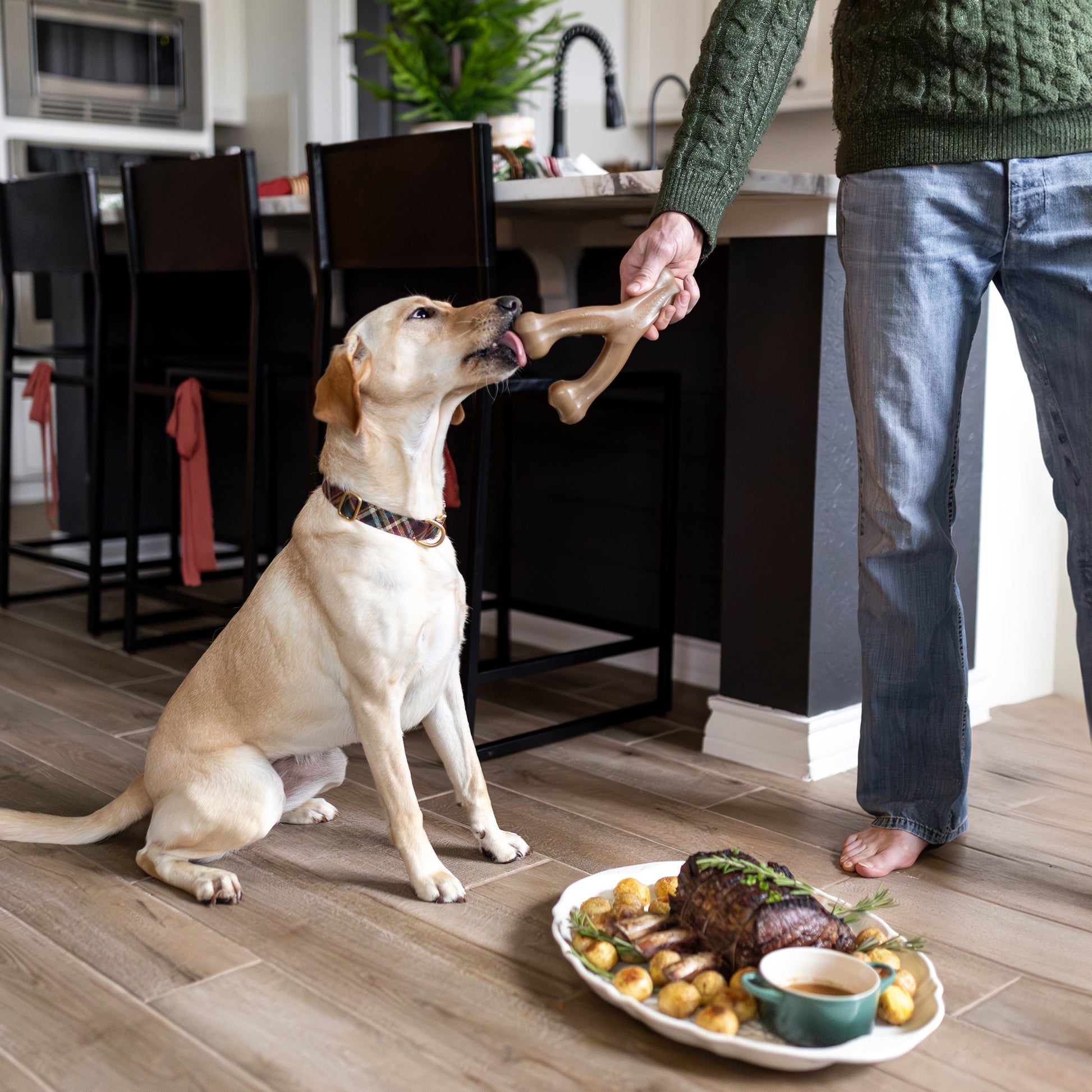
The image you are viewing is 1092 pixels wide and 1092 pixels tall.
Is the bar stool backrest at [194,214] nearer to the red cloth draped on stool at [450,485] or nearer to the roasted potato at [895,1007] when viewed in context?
the red cloth draped on stool at [450,485]

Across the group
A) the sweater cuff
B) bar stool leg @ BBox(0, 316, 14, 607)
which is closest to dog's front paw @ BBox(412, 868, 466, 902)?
the sweater cuff

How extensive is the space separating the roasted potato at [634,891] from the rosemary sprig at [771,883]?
4.8 inches

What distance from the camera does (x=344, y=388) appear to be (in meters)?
1.59

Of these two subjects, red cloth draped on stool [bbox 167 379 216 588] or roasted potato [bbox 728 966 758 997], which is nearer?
roasted potato [bbox 728 966 758 997]

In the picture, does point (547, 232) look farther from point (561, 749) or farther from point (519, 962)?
point (519, 962)

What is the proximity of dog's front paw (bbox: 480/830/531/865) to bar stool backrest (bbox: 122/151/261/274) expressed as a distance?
131cm

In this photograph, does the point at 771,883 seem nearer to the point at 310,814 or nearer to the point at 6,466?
the point at 310,814

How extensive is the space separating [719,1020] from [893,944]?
26 centimetres

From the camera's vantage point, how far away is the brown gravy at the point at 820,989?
125cm

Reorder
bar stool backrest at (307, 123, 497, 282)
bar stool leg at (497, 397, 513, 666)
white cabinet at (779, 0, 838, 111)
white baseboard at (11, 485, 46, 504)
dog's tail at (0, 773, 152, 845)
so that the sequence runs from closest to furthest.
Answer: dog's tail at (0, 773, 152, 845) → bar stool backrest at (307, 123, 497, 282) → bar stool leg at (497, 397, 513, 666) → white cabinet at (779, 0, 838, 111) → white baseboard at (11, 485, 46, 504)

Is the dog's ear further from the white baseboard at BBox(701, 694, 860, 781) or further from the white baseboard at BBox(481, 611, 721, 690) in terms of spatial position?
the white baseboard at BBox(481, 611, 721, 690)

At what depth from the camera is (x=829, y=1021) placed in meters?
1.21

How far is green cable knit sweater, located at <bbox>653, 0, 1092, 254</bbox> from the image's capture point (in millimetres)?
1510

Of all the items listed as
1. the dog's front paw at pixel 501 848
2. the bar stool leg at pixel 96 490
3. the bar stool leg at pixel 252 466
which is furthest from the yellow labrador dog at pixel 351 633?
the bar stool leg at pixel 96 490
